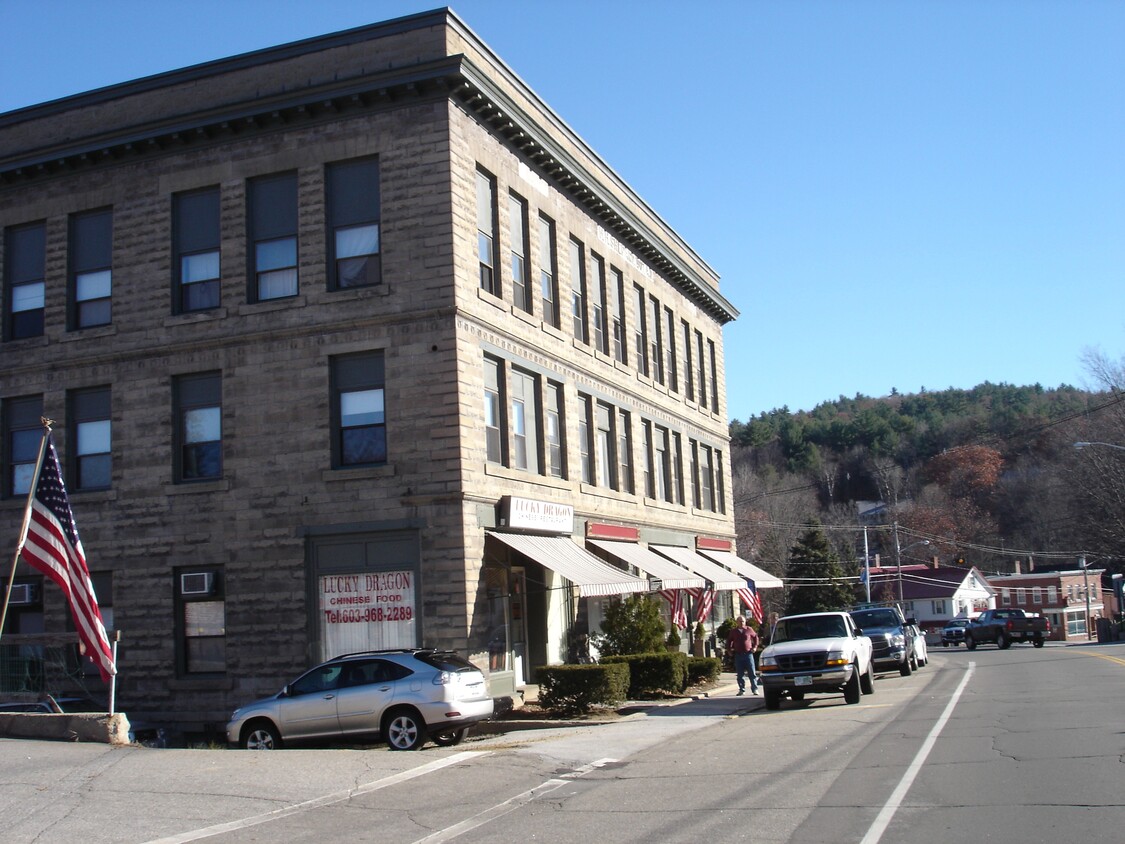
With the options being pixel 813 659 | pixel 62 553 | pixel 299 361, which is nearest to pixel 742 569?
pixel 813 659

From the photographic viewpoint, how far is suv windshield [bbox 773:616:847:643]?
2273cm

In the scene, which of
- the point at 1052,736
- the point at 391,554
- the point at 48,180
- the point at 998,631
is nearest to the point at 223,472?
the point at 391,554

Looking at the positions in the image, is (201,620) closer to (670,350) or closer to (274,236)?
(274,236)

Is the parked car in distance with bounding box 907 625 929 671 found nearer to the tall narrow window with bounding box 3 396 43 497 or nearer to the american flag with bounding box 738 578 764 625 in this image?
the american flag with bounding box 738 578 764 625

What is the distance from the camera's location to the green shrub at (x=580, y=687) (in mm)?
21656

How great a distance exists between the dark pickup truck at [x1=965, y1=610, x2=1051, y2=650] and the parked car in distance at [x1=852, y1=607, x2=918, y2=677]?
2111cm

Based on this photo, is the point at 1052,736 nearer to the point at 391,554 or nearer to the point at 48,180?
the point at 391,554

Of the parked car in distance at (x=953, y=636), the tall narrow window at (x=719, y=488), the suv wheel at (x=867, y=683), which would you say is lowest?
the parked car in distance at (x=953, y=636)

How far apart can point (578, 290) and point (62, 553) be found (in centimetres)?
1571

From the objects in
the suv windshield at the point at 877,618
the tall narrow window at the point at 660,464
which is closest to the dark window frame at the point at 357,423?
the tall narrow window at the point at 660,464

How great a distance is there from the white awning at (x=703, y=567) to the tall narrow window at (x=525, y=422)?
8525mm

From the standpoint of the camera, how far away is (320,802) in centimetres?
1242

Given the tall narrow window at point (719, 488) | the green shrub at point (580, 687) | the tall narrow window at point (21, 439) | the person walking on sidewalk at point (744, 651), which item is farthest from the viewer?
the tall narrow window at point (719, 488)

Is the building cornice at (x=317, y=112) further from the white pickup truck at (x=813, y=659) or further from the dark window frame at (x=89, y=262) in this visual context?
the white pickup truck at (x=813, y=659)
